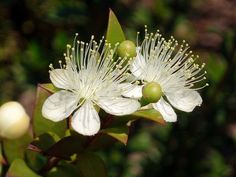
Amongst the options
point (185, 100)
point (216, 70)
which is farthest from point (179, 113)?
point (185, 100)

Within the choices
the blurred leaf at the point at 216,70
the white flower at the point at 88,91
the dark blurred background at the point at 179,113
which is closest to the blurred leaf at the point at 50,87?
the white flower at the point at 88,91

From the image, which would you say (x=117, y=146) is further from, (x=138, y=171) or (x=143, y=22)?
(x=143, y=22)

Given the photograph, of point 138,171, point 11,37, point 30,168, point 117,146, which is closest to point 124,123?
point 30,168

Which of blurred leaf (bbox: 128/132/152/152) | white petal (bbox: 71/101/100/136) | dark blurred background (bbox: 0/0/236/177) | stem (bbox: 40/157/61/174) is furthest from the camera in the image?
blurred leaf (bbox: 128/132/152/152)

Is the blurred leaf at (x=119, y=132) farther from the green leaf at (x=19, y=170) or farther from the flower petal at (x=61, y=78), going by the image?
the green leaf at (x=19, y=170)

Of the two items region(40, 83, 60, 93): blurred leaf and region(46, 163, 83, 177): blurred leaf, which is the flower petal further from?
region(46, 163, 83, 177): blurred leaf

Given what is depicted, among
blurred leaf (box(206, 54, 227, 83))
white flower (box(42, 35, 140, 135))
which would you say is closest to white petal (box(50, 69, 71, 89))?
white flower (box(42, 35, 140, 135))
